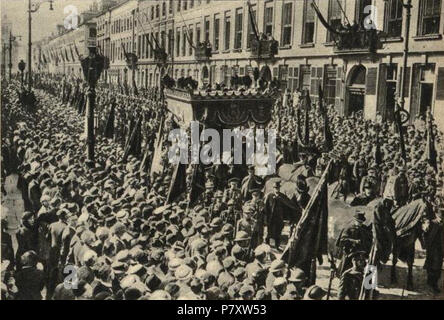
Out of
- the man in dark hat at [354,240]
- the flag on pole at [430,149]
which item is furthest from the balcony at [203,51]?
the man in dark hat at [354,240]

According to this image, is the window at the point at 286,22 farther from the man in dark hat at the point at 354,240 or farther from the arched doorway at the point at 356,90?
the man in dark hat at the point at 354,240

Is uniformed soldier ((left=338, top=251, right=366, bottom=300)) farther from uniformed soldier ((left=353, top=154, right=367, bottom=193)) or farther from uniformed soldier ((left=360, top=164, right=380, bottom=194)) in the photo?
uniformed soldier ((left=353, top=154, right=367, bottom=193))

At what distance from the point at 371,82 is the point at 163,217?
10421 millimetres

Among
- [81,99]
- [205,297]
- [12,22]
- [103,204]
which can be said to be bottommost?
[205,297]

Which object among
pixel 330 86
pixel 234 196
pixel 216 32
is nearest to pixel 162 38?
pixel 216 32

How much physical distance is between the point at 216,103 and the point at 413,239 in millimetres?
9634

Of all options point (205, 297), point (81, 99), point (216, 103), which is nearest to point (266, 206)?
point (205, 297)

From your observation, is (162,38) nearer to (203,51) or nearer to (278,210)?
(203,51)

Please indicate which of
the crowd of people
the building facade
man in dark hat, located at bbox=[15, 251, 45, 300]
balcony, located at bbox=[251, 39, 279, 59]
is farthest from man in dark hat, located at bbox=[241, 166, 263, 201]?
balcony, located at bbox=[251, 39, 279, 59]

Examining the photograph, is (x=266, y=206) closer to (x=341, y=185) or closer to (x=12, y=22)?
(x=341, y=185)

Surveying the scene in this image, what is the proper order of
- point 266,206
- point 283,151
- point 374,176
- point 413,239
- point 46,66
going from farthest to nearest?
point 46,66 < point 283,151 < point 374,176 < point 266,206 < point 413,239

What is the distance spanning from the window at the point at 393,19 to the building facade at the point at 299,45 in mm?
33

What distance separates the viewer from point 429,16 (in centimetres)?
1555

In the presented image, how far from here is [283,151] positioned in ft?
56.5
